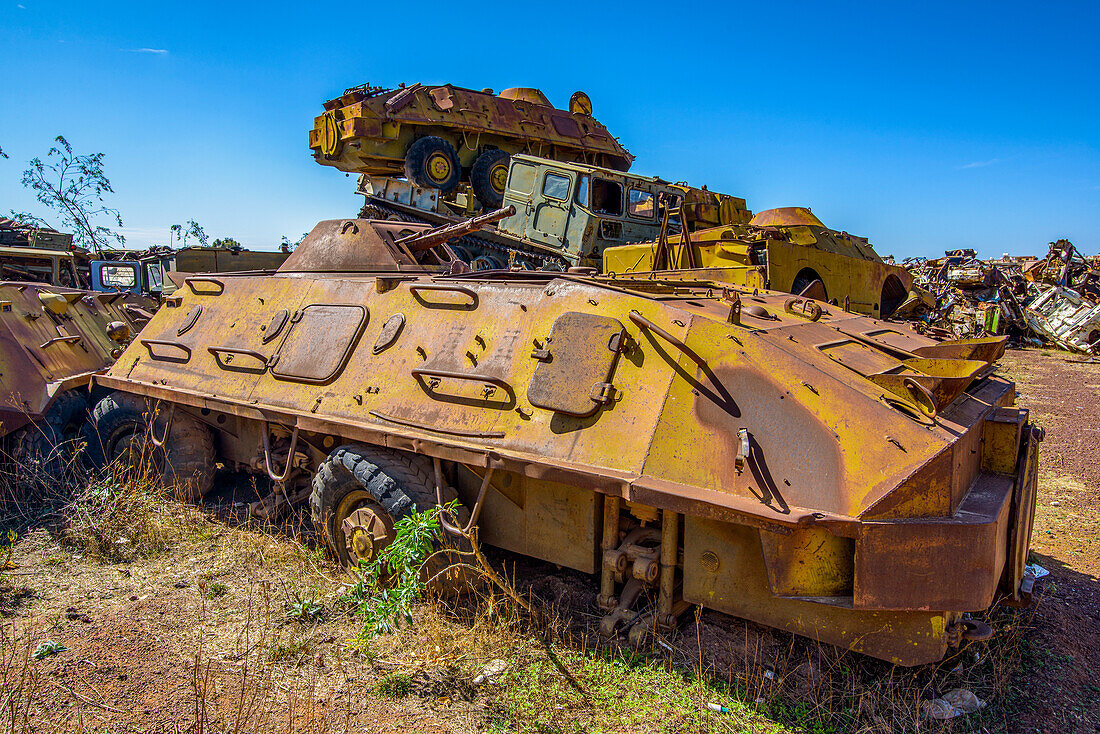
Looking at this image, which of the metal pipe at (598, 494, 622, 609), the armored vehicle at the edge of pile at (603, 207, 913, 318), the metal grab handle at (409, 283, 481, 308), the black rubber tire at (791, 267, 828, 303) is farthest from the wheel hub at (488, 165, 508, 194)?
the metal pipe at (598, 494, 622, 609)

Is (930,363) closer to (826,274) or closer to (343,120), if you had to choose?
(826,274)

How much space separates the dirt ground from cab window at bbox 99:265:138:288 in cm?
1317

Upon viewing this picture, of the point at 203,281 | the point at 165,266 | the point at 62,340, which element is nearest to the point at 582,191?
the point at 203,281

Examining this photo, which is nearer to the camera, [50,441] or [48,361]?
[50,441]

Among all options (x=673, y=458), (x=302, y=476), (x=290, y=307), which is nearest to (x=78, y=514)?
(x=302, y=476)

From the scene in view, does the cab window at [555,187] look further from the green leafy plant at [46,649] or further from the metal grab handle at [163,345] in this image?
the green leafy plant at [46,649]

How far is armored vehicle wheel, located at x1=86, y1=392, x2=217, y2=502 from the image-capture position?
6.12 meters

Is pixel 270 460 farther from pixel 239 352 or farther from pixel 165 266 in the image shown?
pixel 165 266

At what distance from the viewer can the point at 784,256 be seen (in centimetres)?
935

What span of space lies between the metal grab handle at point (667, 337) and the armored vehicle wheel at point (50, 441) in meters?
5.24

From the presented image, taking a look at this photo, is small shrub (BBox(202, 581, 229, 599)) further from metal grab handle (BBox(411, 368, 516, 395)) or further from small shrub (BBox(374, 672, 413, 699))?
metal grab handle (BBox(411, 368, 516, 395))

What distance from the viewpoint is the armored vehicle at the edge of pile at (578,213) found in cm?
1223

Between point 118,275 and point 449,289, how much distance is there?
1513cm

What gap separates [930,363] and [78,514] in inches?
233
